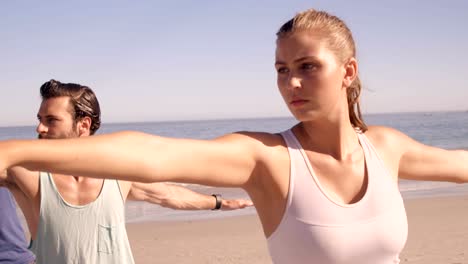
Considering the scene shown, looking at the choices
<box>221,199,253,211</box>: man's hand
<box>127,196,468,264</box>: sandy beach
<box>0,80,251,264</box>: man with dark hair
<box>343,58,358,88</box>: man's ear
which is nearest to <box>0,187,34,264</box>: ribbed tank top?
<box>0,80,251,264</box>: man with dark hair

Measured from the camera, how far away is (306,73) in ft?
6.98

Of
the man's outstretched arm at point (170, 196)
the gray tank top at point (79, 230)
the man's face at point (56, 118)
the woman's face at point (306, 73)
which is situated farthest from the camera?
the man's outstretched arm at point (170, 196)

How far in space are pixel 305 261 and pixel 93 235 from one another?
1.64 meters

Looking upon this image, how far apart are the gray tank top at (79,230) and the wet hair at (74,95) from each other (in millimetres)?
546

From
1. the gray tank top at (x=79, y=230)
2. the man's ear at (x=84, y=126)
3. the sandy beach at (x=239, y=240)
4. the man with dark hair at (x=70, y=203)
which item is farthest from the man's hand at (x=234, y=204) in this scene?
the sandy beach at (x=239, y=240)

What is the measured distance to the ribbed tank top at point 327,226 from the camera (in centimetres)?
201

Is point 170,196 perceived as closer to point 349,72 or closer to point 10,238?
point 10,238

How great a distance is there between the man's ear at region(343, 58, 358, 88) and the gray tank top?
5.66 ft

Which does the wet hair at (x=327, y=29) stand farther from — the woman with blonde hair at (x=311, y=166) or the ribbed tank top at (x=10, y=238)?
the ribbed tank top at (x=10, y=238)

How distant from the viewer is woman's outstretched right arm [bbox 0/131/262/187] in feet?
4.78

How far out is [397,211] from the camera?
2.23 m

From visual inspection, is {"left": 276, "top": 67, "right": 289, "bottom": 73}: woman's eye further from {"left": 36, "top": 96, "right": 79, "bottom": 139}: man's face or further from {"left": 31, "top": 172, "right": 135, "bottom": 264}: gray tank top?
{"left": 36, "top": 96, "right": 79, "bottom": 139}: man's face

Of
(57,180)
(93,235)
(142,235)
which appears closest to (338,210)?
(93,235)

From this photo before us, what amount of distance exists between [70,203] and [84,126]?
0.63m
